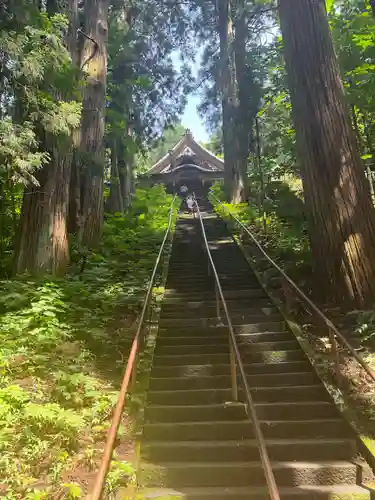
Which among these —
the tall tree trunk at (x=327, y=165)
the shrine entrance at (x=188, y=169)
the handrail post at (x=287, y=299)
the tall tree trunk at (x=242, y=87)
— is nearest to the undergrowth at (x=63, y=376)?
the handrail post at (x=287, y=299)

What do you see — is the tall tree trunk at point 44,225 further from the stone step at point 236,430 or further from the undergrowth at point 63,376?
the stone step at point 236,430

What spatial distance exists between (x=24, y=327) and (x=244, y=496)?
3.55 metres

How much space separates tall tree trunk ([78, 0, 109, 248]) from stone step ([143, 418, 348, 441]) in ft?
22.4

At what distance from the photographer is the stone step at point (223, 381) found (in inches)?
237

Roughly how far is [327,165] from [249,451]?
4.36 m

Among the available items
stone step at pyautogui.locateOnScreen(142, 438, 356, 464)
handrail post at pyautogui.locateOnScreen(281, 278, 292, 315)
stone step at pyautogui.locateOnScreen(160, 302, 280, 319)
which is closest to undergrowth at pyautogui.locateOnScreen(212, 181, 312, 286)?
handrail post at pyautogui.locateOnScreen(281, 278, 292, 315)

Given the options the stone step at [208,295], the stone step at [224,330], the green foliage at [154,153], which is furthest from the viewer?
the green foliage at [154,153]

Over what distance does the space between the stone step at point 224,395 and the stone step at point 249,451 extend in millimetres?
834

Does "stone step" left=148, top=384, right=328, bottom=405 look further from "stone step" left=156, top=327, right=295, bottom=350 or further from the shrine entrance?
the shrine entrance

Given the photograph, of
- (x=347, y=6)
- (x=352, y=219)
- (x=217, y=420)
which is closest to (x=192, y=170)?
(x=347, y=6)

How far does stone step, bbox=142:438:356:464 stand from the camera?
474cm

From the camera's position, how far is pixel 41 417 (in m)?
4.50

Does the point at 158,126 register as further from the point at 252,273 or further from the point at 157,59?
the point at 252,273

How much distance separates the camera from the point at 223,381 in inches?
241
